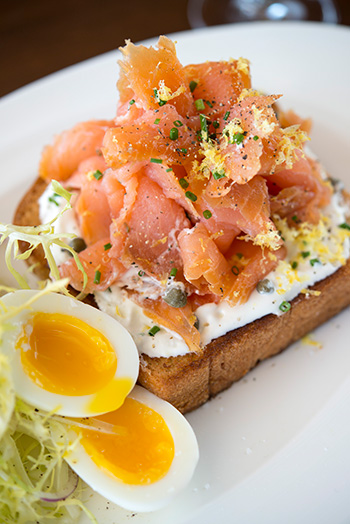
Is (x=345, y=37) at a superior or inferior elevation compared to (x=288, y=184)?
superior

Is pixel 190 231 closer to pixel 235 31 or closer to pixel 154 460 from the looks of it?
pixel 154 460

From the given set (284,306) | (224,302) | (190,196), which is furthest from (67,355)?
(284,306)

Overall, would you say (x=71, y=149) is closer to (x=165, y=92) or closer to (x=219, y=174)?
(x=165, y=92)

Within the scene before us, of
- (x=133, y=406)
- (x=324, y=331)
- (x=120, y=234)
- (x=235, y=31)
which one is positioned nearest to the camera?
(x=133, y=406)

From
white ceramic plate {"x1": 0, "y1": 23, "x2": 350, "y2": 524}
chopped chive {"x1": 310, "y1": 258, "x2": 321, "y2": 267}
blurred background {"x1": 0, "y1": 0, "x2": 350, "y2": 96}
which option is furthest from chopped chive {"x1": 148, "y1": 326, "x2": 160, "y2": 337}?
blurred background {"x1": 0, "y1": 0, "x2": 350, "y2": 96}

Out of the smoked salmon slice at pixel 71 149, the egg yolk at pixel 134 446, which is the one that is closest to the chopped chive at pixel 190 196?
the smoked salmon slice at pixel 71 149

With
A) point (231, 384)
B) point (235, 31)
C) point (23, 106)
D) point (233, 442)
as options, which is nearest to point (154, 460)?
point (233, 442)

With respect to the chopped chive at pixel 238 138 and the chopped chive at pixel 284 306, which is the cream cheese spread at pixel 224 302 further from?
the chopped chive at pixel 238 138
